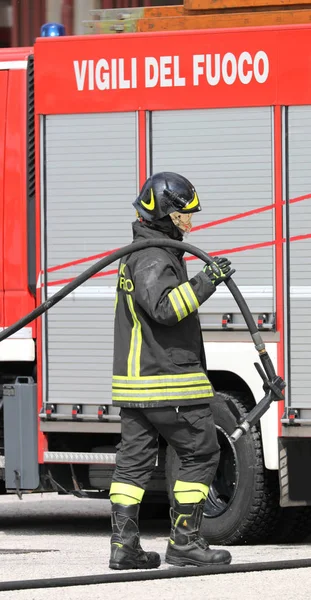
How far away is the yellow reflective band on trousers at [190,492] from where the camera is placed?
290 inches

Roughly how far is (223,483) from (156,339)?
82.9 inches

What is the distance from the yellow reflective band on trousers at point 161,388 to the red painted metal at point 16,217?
2.29 m

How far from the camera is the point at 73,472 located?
31.4 ft

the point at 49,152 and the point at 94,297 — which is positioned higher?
the point at 49,152

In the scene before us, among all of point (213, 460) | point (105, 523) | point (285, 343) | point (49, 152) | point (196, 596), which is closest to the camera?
point (196, 596)

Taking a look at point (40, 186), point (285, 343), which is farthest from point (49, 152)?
point (285, 343)

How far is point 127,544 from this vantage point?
7.30 m

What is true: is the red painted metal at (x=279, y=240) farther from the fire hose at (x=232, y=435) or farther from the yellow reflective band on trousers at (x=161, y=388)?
the yellow reflective band on trousers at (x=161, y=388)

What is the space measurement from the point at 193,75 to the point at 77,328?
5.27 ft

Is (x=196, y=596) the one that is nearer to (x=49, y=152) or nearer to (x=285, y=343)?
(x=285, y=343)

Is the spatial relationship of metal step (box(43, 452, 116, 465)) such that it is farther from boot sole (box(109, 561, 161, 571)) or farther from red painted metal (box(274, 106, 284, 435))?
boot sole (box(109, 561, 161, 571))

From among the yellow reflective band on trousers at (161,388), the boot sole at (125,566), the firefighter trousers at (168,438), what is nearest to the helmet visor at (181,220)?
the yellow reflective band on trousers at (161,388)

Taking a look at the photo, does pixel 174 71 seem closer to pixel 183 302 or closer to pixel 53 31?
pixel 53 31

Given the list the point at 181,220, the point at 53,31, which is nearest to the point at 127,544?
the point at 181,220
